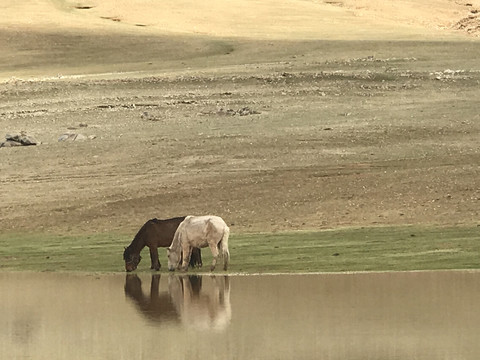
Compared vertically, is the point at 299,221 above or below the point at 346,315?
below

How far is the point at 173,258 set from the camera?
26266 mm

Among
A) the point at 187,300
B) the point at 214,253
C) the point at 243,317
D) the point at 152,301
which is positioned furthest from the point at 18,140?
the point at 243,317

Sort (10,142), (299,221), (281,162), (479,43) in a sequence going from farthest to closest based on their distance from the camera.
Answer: (479,43), (10,142), (281,162), (299,221)

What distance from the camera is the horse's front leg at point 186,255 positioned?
25.8 m

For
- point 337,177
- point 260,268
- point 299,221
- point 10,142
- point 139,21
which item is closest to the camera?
point 260,268

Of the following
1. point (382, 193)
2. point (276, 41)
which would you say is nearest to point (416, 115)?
point (382, 193)

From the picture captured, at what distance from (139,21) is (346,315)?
65507 mm

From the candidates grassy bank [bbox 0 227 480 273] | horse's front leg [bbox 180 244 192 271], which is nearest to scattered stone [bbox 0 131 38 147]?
grassy bank [bbox 0 227 480 273]

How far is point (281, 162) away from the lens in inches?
1556

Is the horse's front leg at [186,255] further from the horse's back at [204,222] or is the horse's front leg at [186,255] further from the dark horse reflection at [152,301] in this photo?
the dark horse reflection at [152,301]

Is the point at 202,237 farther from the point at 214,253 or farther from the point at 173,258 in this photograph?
the point at 173,258

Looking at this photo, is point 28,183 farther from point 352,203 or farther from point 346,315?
point 346,315

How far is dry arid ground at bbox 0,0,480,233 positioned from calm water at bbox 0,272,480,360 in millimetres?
8159

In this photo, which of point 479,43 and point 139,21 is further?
point 139,21
